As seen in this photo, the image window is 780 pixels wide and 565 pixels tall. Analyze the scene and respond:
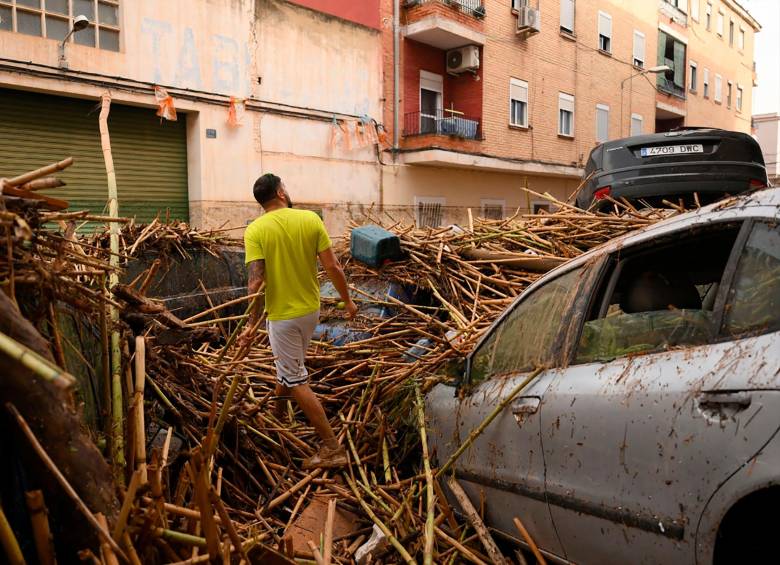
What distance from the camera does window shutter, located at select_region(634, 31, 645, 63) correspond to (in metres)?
31.6

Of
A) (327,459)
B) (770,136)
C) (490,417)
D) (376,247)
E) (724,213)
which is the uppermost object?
(770,136)

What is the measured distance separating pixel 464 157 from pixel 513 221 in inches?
556

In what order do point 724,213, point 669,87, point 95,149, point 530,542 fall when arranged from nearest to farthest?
point 724,213 → point 530,542 → point 95,149 → point 669,87

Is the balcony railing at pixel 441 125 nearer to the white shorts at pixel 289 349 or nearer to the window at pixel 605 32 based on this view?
the window at pixel 605 32

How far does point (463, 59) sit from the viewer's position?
73.6 ft

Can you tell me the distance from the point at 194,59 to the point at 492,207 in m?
12.9

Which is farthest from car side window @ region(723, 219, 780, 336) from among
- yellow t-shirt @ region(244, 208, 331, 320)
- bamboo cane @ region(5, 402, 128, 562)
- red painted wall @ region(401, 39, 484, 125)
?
red painted wall @ region(401, 39, 484, 125)

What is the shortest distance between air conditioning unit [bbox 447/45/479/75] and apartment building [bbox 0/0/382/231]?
11.4ft

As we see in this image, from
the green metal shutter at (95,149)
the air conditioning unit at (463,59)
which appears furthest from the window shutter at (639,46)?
the green metal shutter at (95,149)

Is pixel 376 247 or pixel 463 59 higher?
pixel 463 59

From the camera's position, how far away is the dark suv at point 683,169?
815cm

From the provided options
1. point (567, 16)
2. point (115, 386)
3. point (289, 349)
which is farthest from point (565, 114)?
point (115, 386)

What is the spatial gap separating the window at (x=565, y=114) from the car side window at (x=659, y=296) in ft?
81.5

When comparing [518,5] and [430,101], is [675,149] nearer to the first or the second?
[430,101]
